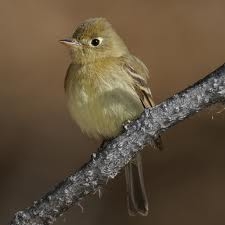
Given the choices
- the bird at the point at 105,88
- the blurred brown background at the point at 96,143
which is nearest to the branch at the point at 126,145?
the bird at the point at 105,88

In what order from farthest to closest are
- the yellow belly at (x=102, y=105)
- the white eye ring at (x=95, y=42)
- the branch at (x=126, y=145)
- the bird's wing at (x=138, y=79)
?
1. the white eye ring at (x=95, y=42)
2. the bird's wing at (x=138, y=79)
3. the yellow belly at (x=102, y=105)
4. the branch at (x=126, y=145)

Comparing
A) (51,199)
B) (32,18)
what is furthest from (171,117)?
(32,18)

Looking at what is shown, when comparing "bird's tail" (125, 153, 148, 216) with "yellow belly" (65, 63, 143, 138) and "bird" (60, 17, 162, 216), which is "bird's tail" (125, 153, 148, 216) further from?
"yellow belly" (65, 63, 143, 138)

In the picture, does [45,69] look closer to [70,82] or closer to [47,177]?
[47,177]

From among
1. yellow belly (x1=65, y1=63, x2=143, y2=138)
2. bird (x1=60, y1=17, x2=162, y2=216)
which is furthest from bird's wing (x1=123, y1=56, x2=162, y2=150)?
yellow belly (x1=65, y1=63, x2=143, y2=138)

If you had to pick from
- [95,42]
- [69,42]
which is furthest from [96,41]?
[69,42]

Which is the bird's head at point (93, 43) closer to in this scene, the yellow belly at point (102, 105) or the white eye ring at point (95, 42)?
the white eye ring at point (95, 42)

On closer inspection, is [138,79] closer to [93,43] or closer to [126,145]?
[93,43]
